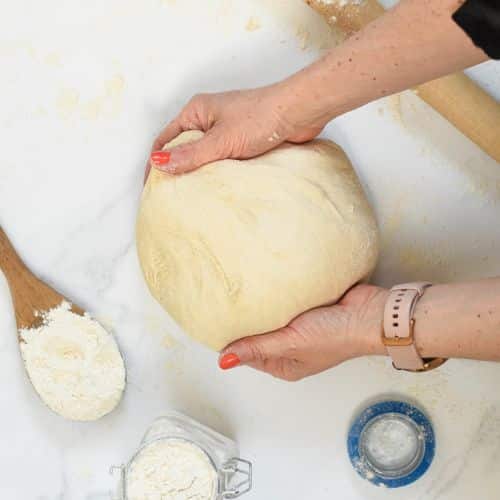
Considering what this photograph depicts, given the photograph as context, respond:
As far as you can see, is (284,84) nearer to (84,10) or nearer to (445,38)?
(445,38)

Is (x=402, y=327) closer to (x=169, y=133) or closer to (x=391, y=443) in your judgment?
(x=391, y=443)

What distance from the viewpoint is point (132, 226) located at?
4.00ft

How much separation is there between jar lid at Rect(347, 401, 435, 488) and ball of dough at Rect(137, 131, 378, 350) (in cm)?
26

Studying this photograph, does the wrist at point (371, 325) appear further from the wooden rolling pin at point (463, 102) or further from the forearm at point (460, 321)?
the wooden rolling pin at point (463, 102)

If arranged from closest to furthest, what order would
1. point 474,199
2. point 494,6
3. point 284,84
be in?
point 494,6 → point 284,84 → point 474,199

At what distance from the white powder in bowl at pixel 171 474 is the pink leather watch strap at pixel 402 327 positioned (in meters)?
0.32

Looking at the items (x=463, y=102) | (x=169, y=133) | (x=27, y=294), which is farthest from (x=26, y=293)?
(x=463, y=102)

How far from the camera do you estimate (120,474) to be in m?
1.21

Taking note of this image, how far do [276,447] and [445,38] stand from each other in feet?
2.29

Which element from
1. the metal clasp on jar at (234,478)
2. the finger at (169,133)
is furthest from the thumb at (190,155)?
the metal clasp on jar at (234,478)

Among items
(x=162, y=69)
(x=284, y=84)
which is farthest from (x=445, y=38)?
(x=162, y=69)

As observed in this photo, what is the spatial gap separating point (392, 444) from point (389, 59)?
0.61 meters

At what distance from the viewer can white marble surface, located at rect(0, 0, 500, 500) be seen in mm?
1177

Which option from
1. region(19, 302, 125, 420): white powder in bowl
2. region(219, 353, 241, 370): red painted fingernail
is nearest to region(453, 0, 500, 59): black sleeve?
region(219, 353, 241, 370): red painted fingernail
